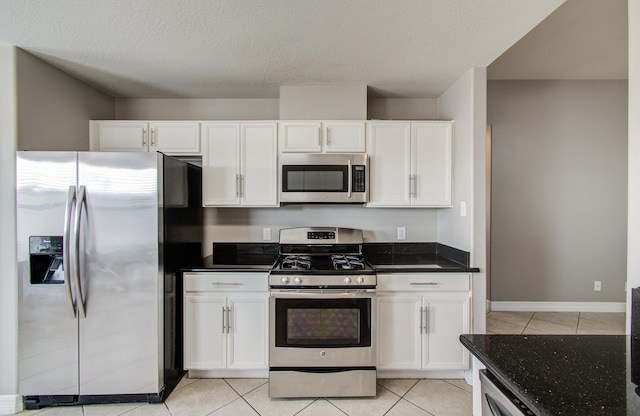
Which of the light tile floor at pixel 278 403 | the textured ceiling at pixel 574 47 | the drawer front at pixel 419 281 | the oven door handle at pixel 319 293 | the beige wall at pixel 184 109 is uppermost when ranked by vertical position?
the textured ceiling at pixel 574 47

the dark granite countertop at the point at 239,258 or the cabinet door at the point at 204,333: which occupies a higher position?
the dark granite countertop at the point at 239,258

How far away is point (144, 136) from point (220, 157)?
711mm

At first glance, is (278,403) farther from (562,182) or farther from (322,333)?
(562,182)

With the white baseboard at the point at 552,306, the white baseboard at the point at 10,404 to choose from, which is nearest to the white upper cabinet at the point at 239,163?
the white baseboard at the point at 10,404

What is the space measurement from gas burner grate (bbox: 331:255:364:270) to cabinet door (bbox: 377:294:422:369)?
0.29 m

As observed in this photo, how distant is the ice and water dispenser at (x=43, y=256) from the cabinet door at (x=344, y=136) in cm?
209

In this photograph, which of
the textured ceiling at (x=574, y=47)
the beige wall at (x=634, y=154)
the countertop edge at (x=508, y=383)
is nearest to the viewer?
the countertop edge at (x=508, y=383)

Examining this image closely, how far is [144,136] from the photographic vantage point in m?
2.38

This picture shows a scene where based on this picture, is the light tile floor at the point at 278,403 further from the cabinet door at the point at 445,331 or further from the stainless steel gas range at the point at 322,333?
the cabinet door at the point at 445,331

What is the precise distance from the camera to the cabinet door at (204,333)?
208 cm

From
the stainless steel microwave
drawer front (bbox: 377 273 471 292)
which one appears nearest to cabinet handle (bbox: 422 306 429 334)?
drawer front (bbox: 377 273 471 292)

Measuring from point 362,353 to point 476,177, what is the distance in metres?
1.60

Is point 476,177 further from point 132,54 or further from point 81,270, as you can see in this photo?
point 81,270

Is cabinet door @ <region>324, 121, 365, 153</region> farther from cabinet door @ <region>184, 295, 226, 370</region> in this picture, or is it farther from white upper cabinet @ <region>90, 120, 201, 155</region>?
cabinet door @ <region>184, 295, 226, 370</region>
